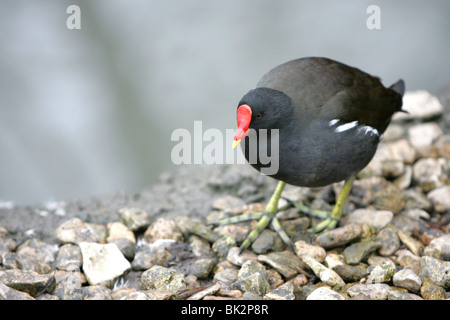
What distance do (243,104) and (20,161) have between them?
330cm

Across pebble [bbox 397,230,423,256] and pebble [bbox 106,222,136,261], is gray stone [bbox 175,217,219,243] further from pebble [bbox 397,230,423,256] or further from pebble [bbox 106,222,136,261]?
pebble [bbox 397,230,423,256]

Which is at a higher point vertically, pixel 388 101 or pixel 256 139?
pixel 388 101

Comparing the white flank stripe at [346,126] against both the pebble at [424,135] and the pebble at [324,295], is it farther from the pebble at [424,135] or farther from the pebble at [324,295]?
the pebble at [424,135]

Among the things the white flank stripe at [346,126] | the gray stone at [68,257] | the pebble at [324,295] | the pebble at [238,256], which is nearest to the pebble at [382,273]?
the pebble at [324,295]

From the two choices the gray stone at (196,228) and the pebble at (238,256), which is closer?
the pebble at (238,256)

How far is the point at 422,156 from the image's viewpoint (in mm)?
4562

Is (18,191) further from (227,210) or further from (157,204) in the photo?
(227,210)

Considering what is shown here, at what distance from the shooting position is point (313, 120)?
312 centimetres

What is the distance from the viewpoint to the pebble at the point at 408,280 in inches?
111

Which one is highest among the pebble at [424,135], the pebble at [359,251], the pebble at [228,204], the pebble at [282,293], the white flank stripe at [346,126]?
the white flank stripe at [346,126]

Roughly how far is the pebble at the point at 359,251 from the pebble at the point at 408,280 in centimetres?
36

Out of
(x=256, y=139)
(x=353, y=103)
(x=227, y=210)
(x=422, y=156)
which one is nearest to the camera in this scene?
(x=256, y=139)

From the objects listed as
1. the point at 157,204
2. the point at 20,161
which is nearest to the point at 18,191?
the point at 20,161

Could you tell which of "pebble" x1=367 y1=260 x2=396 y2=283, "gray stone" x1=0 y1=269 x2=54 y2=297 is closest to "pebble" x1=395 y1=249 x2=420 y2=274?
"pebble" x1=367 y1=260 x2=396 y2=283
